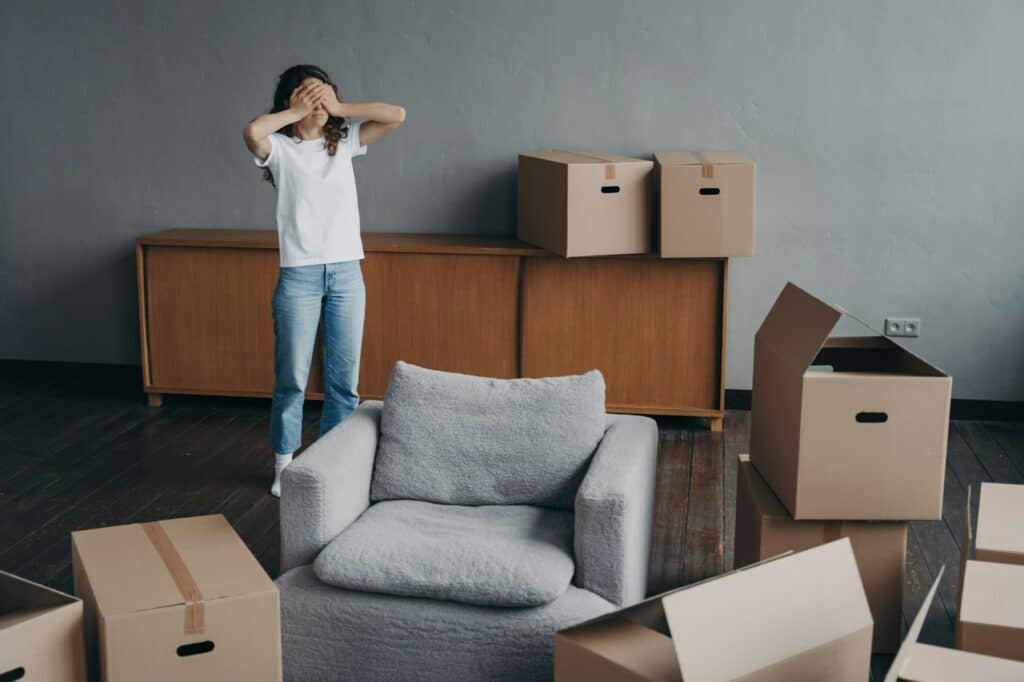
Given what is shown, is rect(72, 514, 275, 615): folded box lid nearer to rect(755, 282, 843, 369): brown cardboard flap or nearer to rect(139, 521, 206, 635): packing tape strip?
rect(139, 521, 206, 635): packing tape strip

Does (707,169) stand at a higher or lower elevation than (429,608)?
higher

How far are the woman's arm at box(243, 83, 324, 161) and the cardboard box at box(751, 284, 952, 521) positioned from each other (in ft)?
6.05

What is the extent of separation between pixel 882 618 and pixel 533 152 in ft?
9.17

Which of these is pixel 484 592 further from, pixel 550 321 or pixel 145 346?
pixel 145 346

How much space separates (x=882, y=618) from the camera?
2.91 m

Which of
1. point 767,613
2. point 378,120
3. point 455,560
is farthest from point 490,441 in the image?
point 378,120

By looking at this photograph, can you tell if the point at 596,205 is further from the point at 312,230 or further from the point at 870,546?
the point at 870,546

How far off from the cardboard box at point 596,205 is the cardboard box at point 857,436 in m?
1.76

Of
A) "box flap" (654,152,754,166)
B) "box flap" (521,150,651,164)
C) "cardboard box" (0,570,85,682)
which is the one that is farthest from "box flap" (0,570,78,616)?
"box flap" (654,152,754,166)

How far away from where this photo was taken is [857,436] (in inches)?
107

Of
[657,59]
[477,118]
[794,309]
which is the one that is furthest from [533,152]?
[794,309]

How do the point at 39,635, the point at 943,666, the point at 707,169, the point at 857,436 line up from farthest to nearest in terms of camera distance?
the point at 707,169
the point at 857,436
the point at 39,635
the point at 943,666

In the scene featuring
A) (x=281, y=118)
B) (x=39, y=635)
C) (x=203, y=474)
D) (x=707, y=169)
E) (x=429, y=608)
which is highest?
(x=281, y=118)

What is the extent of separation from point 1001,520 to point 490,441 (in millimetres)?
1224
